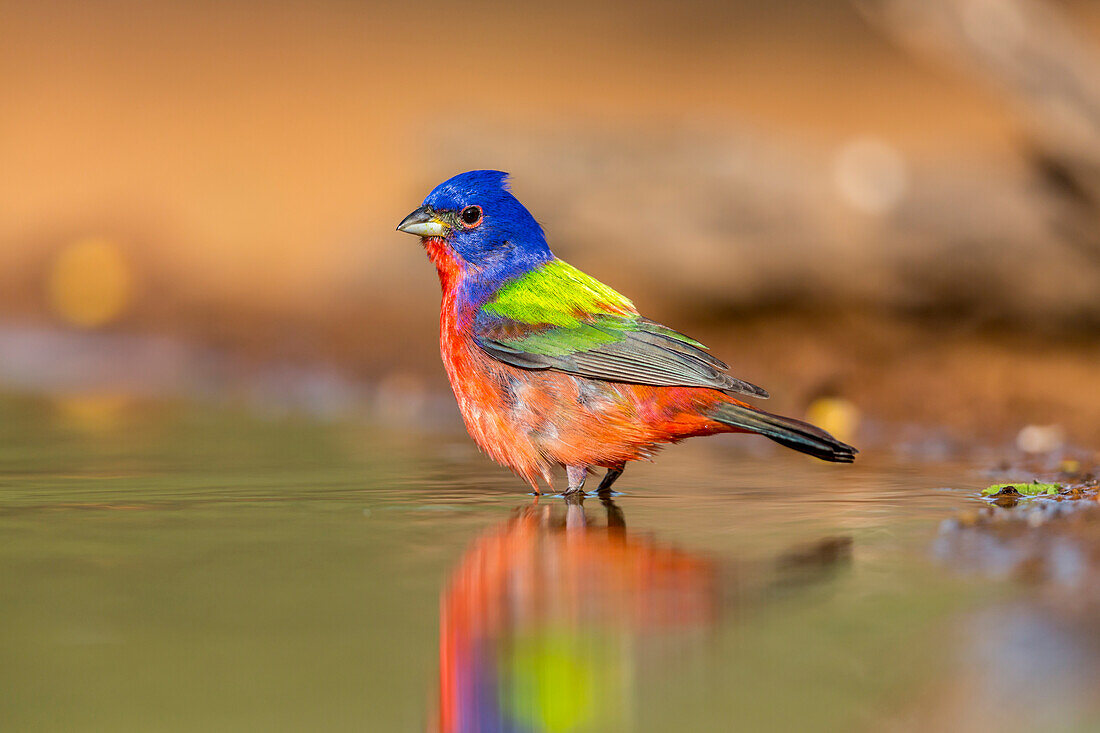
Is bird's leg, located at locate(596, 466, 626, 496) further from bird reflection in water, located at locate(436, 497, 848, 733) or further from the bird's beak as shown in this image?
the bird's beak

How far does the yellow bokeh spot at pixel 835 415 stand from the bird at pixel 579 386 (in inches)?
93.8

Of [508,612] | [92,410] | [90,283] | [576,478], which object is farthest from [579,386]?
[90,283]

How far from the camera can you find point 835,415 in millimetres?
7133

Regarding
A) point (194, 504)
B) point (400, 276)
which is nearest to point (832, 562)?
point (194, 504)

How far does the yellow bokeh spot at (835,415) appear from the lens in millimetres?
6930

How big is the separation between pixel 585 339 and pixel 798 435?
838 millimetres

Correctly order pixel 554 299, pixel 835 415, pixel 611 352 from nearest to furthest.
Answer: pixel 611 352, pixel 554 299, pixel 835 415

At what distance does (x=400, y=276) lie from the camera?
1155 centimetres

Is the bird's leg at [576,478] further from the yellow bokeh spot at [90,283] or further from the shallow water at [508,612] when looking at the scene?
Answer: the yellow bokeh spot at [90,283]

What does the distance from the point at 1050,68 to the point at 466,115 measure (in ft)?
14.7

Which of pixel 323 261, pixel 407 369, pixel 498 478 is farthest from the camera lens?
pixel 323 261

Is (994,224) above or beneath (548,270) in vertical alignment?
above

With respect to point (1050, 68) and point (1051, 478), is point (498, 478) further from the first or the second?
point (1050, 68)

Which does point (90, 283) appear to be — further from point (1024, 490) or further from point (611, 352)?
point (1024, 490)
